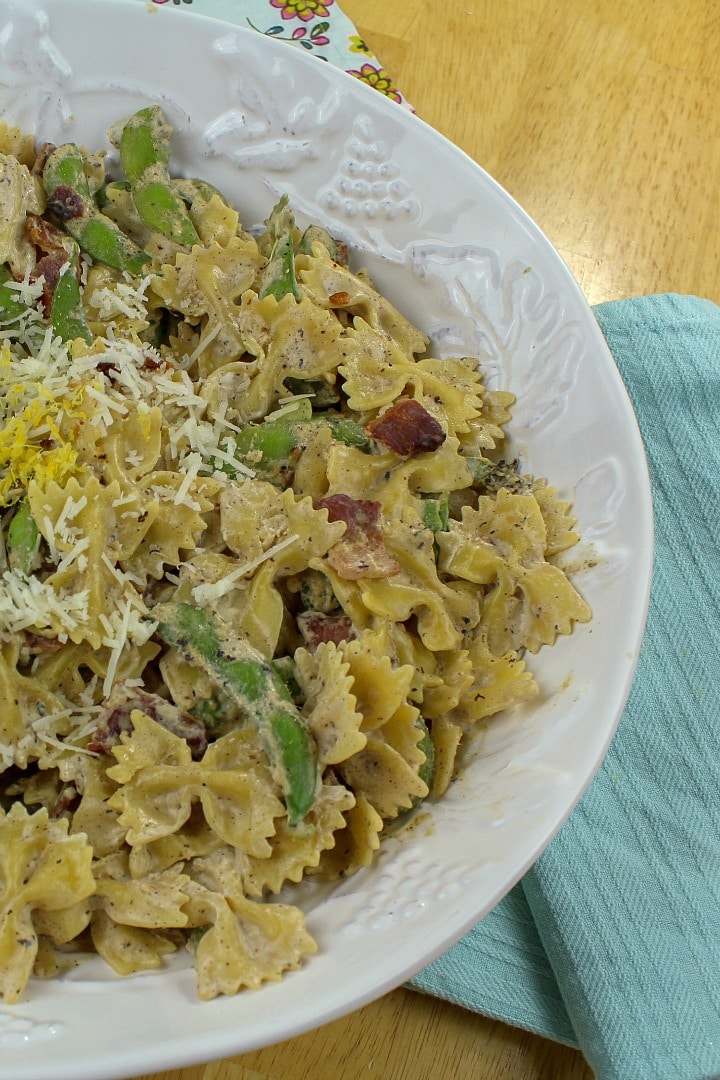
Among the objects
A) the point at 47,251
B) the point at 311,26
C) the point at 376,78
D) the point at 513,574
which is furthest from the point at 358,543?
the point at 311,26

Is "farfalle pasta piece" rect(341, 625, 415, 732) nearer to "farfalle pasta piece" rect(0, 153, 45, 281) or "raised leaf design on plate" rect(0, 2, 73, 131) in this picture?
"farfalle pasta piece" rect(0, 153, 45, 281)

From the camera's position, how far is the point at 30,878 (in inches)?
84.8

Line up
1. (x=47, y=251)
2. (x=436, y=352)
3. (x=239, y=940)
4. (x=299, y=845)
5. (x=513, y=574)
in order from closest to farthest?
(x=239, y=940), (x=299, y=845), (x=513, y=574), (x=47, y=251), (x=436, y=352)

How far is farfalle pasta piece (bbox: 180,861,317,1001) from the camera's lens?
6.86 feet

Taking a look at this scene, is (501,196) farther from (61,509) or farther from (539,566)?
(61,509)

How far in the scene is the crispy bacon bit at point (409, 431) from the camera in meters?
2.69

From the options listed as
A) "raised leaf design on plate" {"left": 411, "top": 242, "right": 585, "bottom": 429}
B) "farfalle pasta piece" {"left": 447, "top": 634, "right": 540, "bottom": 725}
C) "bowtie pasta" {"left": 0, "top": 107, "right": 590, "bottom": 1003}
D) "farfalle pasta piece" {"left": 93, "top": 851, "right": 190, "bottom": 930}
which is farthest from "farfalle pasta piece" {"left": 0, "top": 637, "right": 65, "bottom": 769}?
"raised leaf design on plate" {"left": 411, "top": 242, "right": 585, "bottom": 429}

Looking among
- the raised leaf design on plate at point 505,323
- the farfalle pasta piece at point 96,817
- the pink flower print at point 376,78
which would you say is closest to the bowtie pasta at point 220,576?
the farfalle pasta piece at point 96,817

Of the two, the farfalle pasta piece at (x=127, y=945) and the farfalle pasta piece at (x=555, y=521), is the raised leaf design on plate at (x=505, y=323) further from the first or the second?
the farfalle pasta piece at (x=127, y=945)

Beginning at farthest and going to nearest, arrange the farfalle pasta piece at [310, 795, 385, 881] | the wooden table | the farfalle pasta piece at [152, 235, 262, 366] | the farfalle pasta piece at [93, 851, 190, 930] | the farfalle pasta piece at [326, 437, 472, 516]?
1. the wooden table
2. the farfalle pasta piece at [152, 235, 262, 366]
3. the farfalle pasta piece at [326, 437, 472, 516]
4. the farfalle pasta piece at [310, 795, 385, 881]
5. the farfalle pasta piece at [93, 851, 190, 930]

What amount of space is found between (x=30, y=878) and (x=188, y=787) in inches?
15.9

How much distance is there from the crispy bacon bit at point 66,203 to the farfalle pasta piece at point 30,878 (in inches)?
73.2

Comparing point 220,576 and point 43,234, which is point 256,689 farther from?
point 43,234

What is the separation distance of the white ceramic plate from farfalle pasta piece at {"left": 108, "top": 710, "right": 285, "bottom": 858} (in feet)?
0.92
